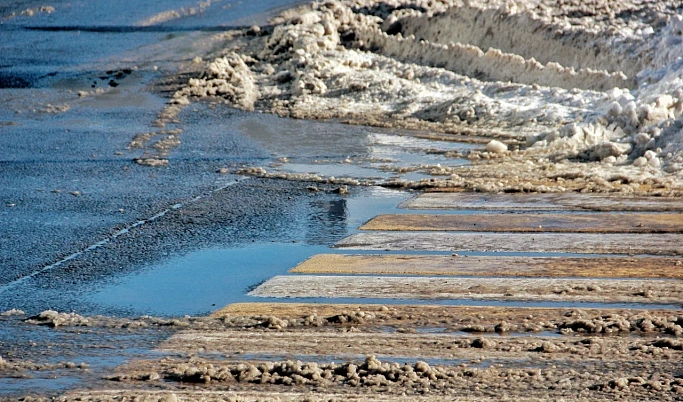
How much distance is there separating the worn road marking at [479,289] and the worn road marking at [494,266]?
16 cm

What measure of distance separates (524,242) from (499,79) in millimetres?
7733

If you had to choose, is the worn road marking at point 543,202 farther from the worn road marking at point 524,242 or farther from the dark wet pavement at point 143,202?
the worn road marking at point 524,242

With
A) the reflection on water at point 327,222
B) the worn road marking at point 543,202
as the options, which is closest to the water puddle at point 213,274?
the reflection on water at point 327,222

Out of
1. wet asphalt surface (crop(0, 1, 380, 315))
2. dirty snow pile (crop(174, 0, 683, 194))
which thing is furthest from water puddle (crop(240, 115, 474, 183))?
dirty snow pile (crop(174, 0, 683, 194))

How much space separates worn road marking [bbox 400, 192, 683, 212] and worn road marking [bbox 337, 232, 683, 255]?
859 millimetres

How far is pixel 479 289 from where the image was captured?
588 centimetres

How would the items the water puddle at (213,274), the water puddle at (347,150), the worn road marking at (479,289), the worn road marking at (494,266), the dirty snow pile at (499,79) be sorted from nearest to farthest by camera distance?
1. the worn road marking at (479,289)
2. the water puddle at (213,274)
3. the worn road marking at (494,266)
4. the dirty snow pile at (499,79)
5. the water puddle at (347,150)

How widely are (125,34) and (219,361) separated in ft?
55.8

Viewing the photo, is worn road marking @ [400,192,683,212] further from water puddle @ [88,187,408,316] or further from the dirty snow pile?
water puddle @ [88,187,408,316]

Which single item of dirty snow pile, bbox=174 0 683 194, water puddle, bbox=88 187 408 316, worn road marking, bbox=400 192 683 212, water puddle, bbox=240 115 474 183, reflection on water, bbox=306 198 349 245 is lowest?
water puddle, bbox=88 187 408 316

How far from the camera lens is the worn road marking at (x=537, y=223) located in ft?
24.3

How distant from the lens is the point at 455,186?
8.98 meters

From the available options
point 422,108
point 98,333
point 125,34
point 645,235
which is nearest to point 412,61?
point 422,108

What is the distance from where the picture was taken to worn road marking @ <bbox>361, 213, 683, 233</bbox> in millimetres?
7398
